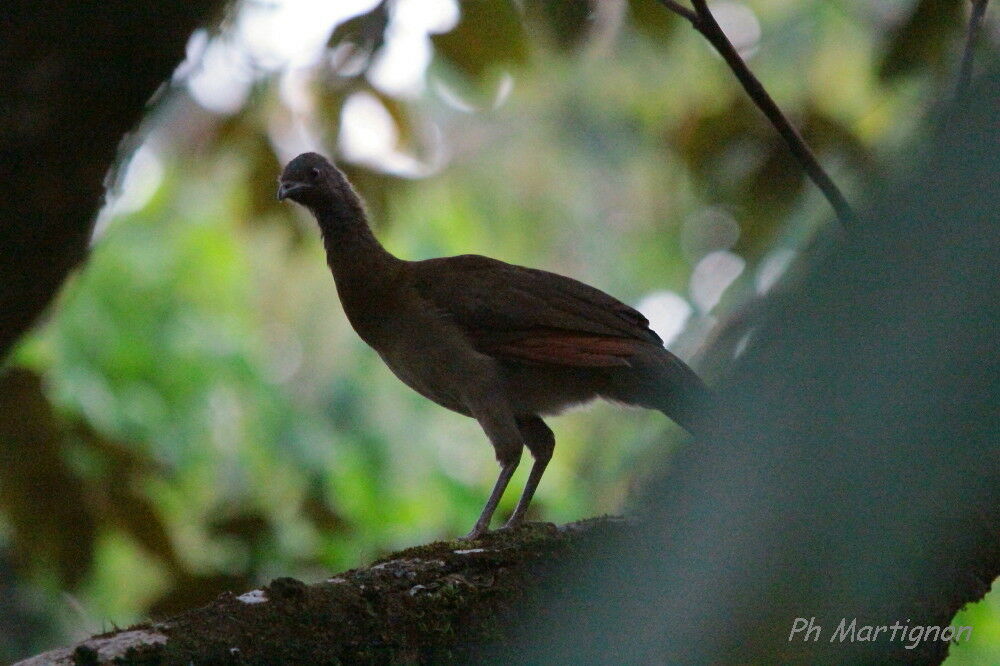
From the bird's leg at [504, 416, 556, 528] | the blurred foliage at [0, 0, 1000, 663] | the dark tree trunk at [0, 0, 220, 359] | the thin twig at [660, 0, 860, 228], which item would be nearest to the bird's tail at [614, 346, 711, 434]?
the blurred foliage at [0, 0, 1000, 663]

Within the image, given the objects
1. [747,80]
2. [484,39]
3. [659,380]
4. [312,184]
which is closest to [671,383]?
[659,380]

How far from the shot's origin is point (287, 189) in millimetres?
4539

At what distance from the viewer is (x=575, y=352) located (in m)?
4.02

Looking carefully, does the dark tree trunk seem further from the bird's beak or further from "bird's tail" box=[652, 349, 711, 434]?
the bird's beak

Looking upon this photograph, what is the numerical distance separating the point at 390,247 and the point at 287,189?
23.9ft

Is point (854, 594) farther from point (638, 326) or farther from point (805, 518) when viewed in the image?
point (638, 326)

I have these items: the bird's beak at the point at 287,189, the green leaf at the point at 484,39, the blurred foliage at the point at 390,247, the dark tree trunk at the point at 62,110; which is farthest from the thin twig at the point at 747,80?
the bird's beak at the point at 287,189

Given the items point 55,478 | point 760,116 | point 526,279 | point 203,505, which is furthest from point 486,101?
point 203,505

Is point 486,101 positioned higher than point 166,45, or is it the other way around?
point 486,101

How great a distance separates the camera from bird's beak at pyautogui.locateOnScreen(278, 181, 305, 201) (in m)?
4.52

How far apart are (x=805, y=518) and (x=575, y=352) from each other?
3.37 m

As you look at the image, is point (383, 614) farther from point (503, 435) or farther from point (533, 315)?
point (533, 315)

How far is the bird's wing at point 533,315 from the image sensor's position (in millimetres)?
4043

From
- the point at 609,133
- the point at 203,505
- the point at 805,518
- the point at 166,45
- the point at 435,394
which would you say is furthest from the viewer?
the point at 609,133
